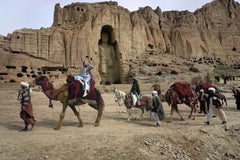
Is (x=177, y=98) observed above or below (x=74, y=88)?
below

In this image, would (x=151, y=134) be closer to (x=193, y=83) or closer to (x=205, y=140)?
(x=205, y=140)

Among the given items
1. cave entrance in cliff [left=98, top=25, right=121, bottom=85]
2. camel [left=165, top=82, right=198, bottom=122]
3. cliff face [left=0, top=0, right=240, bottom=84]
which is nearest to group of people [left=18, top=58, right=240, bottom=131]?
camel [left=165, top=82, right=198, bottom=122]

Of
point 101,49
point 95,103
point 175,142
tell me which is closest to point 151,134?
point 175,142

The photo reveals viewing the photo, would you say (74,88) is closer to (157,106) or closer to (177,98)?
(157,106)

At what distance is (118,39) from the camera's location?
5066 centimetres

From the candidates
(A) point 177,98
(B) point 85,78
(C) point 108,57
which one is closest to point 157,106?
(A) point 177,98

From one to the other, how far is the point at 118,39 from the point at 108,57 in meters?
3.65

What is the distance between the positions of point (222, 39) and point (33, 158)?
210 ft

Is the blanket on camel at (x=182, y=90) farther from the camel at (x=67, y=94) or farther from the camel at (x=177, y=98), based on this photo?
the camel at (x=67, y=94)

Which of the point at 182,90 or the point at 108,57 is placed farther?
the point at 108,57

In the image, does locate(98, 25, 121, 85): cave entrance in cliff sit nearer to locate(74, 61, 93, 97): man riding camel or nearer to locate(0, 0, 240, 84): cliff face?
locate(0, 0, 240, 84): cliff face

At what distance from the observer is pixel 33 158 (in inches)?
293

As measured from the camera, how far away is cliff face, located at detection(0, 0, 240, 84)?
136ft

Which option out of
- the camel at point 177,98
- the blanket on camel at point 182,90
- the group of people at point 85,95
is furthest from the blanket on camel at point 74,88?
the blanket on camel at point 182,90
